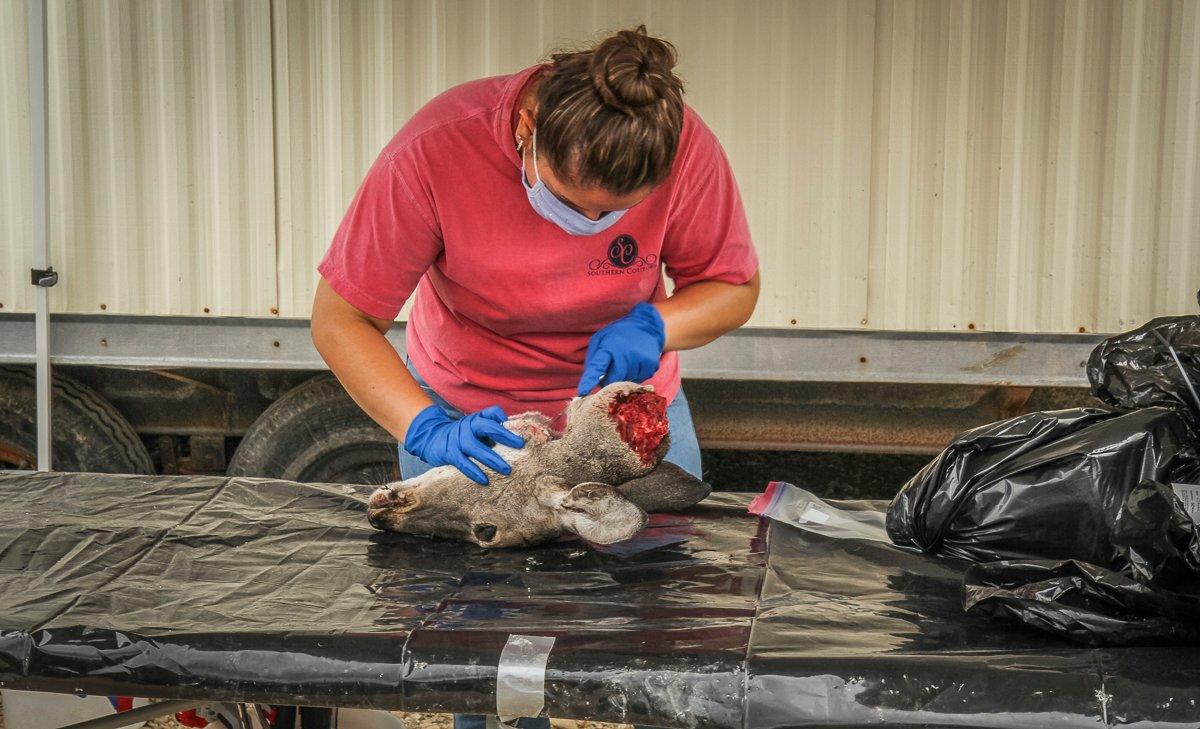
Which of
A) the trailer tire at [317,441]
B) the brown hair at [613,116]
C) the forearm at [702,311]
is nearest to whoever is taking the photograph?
the brown hair at [613,116]

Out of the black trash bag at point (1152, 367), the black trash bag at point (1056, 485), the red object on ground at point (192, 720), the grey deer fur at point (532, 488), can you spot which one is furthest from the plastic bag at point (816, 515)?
the red object on ground at point (192, 720)

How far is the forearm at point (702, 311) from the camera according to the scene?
2348 millimetres

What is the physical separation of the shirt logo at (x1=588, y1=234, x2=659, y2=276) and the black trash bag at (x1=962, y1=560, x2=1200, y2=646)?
1050mm

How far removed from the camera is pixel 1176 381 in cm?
172

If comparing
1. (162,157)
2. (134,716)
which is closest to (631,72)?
(134,716)

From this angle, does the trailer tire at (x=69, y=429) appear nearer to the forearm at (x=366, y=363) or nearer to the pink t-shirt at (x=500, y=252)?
the pink t-shirt at (x=500, y=252)

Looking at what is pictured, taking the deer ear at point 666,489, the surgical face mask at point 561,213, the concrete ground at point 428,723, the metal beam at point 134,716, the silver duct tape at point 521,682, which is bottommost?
the concrete ground at point 428,723

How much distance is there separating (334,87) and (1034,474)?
2.65m

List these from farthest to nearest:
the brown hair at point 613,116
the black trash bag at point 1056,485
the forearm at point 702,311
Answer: the forearm at point 702,311 → the brown hair at point 613,116 → the black trash bag at point 1056,485

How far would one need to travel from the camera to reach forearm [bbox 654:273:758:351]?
7.70ft

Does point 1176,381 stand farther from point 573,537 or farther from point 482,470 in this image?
point 482,470

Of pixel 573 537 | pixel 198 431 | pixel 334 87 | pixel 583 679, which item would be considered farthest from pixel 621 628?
pixel 198 431

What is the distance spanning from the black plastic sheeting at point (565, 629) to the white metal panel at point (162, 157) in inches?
66.5

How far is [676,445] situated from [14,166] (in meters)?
2.64
